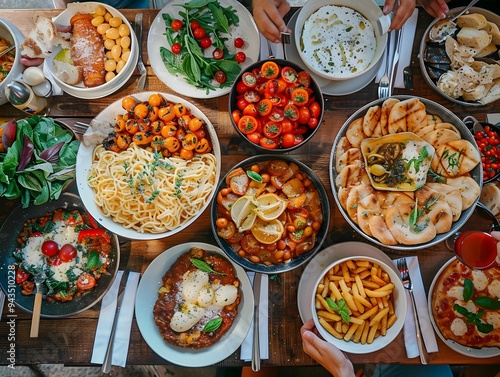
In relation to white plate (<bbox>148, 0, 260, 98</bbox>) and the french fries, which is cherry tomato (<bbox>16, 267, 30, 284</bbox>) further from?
the french fries

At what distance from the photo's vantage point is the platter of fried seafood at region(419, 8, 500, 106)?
207cm

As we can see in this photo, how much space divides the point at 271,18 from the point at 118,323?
1.70 m

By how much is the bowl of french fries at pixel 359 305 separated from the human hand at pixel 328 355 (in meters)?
0.04

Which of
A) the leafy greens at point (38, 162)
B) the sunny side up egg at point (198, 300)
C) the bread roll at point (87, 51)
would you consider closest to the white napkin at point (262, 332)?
the sunny side up egg at point (198, 300)

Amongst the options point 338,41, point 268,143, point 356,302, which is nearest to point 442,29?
point 338,41

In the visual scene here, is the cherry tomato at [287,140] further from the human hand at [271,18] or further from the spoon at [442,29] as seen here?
the spoon at [442,29]

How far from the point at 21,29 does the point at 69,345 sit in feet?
5.64

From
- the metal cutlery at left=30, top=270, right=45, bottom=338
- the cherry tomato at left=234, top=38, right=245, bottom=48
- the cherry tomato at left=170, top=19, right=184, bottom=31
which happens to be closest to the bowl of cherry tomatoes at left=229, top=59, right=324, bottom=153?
the cherry tomato at left=234, top=38, right=245, bottom=48

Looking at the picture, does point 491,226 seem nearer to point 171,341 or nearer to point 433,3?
point 433,3

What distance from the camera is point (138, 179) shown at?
6.72 feet

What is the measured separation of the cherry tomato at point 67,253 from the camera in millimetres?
2092

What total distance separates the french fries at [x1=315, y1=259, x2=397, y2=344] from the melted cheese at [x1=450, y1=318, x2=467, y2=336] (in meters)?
0.30

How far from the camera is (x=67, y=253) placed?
2092mm

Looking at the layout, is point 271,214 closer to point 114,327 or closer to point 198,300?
point 198,300
